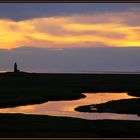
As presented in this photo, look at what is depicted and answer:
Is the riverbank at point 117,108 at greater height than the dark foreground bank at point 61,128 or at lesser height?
lesser

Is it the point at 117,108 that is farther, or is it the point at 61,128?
the point at 117,108

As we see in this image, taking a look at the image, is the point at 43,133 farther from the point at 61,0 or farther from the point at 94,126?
the point at 61,0

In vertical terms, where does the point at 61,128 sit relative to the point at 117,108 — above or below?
above

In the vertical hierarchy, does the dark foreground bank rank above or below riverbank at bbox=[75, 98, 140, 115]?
above

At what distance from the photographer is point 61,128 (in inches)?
625

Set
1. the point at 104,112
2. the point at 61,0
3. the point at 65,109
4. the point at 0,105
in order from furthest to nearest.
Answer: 1. the point at 0,105
2. the point at 65,109
3. the point at 104,112
4. the point at 61,0

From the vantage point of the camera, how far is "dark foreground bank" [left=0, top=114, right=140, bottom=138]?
1434 cm

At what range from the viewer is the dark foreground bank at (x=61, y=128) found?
47.0 ft

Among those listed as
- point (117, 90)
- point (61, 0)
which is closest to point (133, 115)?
point (61, 0)

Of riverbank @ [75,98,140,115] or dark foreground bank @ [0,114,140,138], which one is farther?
riverbank @ [75,98,140,115]

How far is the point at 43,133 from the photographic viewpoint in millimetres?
14562

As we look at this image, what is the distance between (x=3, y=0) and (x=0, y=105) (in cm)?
2151

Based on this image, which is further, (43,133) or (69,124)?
(69,124)

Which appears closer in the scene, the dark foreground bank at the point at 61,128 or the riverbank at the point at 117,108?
the dark foreground bank at the point at 61,128
